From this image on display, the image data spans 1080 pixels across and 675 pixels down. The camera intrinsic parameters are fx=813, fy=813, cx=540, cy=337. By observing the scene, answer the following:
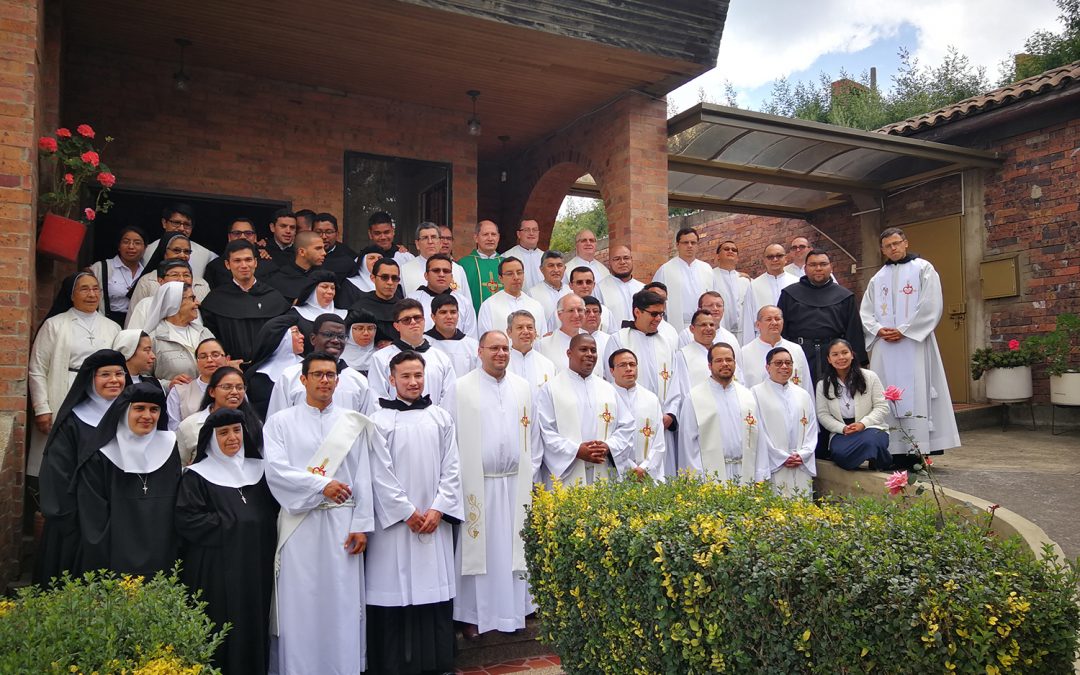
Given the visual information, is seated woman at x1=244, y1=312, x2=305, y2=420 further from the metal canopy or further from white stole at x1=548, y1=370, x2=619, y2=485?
the metal canopy

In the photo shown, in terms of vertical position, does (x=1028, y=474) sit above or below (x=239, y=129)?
below

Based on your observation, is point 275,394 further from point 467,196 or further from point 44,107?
point 467,196

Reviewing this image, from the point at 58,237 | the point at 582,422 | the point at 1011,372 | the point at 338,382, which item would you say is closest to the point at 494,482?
the point at 582,422

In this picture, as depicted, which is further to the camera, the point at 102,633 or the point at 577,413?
the point at 577,413

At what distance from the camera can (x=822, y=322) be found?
781cm

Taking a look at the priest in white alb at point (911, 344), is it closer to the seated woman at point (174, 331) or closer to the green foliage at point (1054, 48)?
the seated woman at point (174, 331)

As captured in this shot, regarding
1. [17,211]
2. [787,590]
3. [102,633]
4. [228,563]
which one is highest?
[17,211]

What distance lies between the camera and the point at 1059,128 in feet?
35.8

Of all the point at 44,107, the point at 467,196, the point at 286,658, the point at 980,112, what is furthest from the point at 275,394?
the point at 980,112

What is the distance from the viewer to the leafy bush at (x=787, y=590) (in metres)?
2.53

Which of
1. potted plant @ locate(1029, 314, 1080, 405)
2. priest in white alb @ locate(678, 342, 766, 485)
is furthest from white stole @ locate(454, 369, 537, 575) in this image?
potted plant @ locate(1029, 314, 1080, 405)

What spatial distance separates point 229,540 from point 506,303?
3739 millimetres

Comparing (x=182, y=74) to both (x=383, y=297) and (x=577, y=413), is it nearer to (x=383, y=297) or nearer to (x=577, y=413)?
(x=383, y=297)

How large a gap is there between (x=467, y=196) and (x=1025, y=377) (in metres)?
7.78
